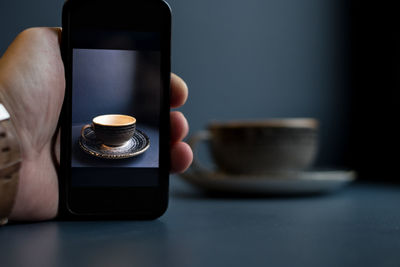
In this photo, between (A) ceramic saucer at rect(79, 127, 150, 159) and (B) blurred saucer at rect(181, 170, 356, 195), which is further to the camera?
(B) blurred saucer at rect(181, 170, 356, 195)

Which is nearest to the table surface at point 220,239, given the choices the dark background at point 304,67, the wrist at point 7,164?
the wrist at point 7,164

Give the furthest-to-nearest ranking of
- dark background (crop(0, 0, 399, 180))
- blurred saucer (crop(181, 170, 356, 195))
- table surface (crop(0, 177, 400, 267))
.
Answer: dark background (crop(0, 0, 399, 180)) → blurred saucer (crop(181, 170, 356, 195)) → table surface (crop(0, 177, 400, 267))

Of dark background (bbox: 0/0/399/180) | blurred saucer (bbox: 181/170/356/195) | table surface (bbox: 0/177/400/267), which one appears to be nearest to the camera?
table surface (bbox: 0/177/400/267)

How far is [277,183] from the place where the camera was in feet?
2.22

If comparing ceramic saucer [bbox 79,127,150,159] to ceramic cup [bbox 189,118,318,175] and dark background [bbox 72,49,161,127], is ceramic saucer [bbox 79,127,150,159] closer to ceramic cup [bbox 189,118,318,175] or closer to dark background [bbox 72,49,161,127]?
dark background [bbox 72,49,161,127]

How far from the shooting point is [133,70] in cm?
47

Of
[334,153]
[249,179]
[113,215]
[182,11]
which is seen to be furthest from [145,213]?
[334,153]

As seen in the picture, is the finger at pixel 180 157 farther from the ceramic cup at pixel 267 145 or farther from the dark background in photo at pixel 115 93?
the ceramic cup at pixel 267 145

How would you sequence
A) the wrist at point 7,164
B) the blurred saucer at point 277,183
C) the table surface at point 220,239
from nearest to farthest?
1. the table surface at point 220,239
2. the wrist at point 7,164
3. the blurred saucer at point 277,183

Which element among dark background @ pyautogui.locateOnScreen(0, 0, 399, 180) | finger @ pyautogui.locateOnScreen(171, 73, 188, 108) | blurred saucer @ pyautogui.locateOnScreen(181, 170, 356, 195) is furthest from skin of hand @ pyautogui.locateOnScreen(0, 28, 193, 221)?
dark background @ pyautogui.locateOnScreen(0, 0, 399, 180)

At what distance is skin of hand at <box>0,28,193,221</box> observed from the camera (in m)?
0.43

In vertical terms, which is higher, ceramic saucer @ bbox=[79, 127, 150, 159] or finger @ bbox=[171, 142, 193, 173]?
ceramic saucer @ bbox=[79, 127, 150, 159]

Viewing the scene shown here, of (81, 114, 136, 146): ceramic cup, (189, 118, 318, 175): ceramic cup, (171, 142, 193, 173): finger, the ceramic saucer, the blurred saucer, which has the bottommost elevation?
the blurred saucer

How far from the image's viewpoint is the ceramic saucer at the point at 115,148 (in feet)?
1.51
